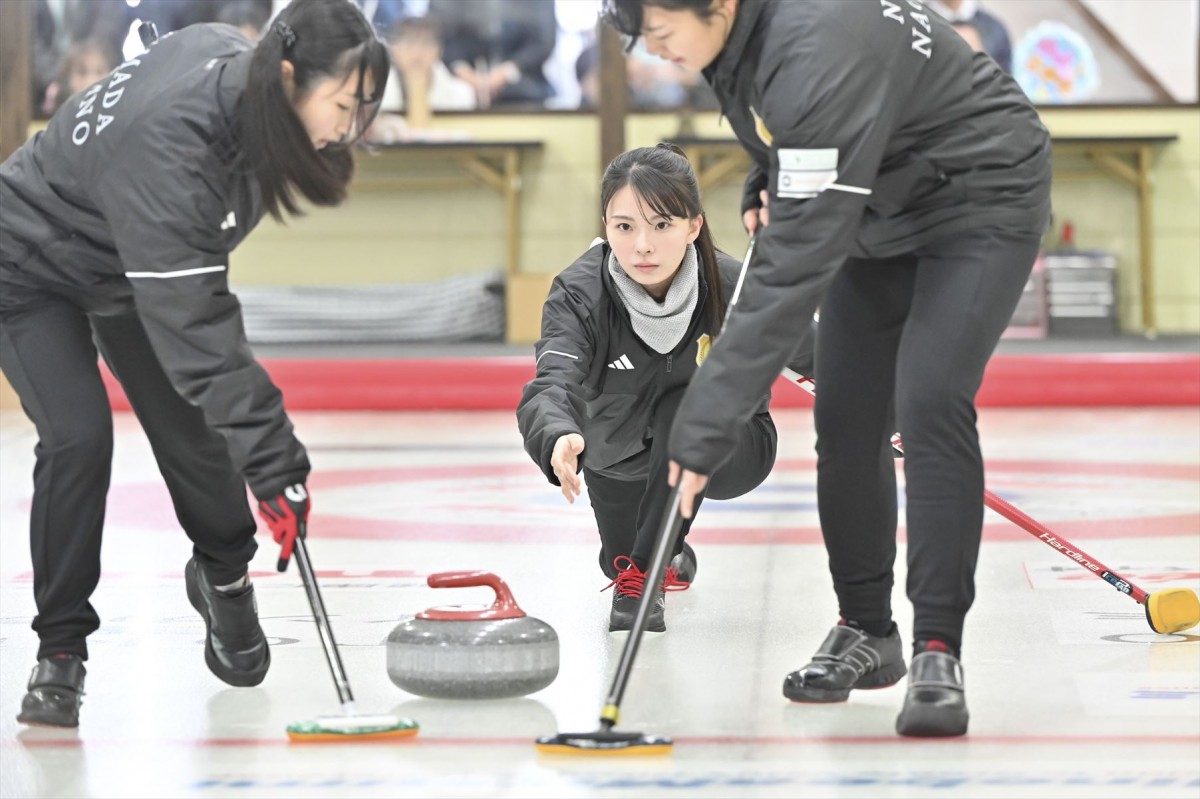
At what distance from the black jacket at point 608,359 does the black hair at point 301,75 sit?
2.87 ft

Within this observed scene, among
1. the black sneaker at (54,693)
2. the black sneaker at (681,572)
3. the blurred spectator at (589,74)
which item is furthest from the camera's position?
the blurred spectator at (589,74)

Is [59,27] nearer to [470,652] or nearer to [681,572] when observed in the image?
[681,572]

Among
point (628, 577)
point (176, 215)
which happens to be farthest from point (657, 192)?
point (176, 215)

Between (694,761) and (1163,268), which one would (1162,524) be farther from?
(1163,268)

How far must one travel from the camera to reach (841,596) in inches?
92.4

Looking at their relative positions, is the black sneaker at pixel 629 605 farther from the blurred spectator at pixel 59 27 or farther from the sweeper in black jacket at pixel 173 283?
A: the blurred spectator at pixel 59 27

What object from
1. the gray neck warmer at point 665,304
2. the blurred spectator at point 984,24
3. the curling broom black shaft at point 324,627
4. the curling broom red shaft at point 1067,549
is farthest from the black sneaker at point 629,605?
the blurred spectator at point 984,24

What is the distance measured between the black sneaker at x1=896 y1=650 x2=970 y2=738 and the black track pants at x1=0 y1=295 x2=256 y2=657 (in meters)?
1.02

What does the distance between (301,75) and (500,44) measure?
21.3 feet

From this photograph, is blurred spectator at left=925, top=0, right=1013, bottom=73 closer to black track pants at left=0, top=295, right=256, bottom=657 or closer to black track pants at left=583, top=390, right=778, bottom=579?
black track pants at left=583, top=390, right=778, bottom=579

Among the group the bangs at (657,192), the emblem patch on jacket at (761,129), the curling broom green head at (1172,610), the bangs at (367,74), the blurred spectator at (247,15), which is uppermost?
the bangs at (367,74)

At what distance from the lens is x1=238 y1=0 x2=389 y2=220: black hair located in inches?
75.4

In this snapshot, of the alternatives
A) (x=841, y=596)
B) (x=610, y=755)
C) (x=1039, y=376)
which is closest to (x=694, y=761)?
(x=610, y=755)

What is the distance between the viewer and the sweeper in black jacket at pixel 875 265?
6.33 ft
